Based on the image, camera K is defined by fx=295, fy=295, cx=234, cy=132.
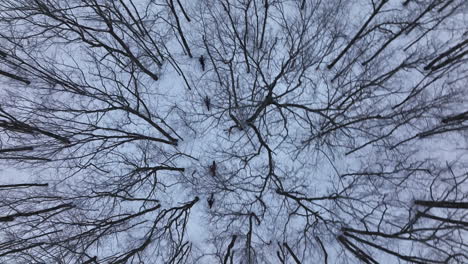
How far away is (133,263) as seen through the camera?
8.65 metres

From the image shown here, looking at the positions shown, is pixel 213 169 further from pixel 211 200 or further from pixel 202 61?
pixel 202 61

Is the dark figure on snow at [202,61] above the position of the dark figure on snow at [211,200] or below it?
above

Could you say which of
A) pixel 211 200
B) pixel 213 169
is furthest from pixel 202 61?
pixel 211 200

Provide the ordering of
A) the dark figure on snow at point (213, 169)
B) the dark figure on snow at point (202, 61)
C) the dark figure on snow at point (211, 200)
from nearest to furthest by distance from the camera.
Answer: the dark figure on snow at point (211, 200), the dark figure on snow at point (213, 169), the dark figure on snow at point (202, 61)

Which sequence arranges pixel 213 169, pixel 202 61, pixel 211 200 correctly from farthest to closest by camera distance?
1. pixel 202 61
2. pixel 213 169
3. pixel 211 200

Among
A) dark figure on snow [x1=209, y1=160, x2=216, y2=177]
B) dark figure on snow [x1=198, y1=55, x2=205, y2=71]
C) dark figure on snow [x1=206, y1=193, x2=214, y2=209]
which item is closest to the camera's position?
dark figure on snow [x1=206, y1=193, x2=214, y2=209]

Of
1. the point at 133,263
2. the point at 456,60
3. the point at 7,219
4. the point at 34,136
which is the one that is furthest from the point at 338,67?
the point at 7,219

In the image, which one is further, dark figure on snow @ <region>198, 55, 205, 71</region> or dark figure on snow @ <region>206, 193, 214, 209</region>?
dark figure on snow @ <region>198, 55, 205, 71</region>

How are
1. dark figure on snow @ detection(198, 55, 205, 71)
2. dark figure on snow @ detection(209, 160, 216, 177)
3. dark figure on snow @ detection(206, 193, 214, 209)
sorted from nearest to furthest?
1. dark figure on snow @ detection(206, 193, 214, 209)
2. dark figure on snow @ detection(209, 160, 216, 177)
3. dark figure on snow @ detection(198, 55, 205, 71)

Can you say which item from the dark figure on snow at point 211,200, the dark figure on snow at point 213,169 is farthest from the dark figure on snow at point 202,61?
the dark figure on snow at point 211,200

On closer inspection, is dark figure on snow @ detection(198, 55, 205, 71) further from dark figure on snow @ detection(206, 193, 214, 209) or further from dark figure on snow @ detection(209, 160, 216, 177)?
dark figure on snow @ detection(206, 193, 214, 209)

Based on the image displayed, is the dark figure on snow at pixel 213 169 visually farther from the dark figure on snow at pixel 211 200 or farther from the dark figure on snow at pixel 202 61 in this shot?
the dark figure on snow at pixel 202 61

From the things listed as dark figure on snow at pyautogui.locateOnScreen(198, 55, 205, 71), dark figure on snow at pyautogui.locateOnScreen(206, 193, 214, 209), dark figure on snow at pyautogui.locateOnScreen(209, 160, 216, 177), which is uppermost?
dark figure on snow at pyautogui.locateOnScreen(198, 55, 205, 71)

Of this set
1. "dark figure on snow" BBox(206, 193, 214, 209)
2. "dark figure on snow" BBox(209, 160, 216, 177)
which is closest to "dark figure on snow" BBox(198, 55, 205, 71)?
"dark figure on snow" BBox(209, 160, 216, 177)
